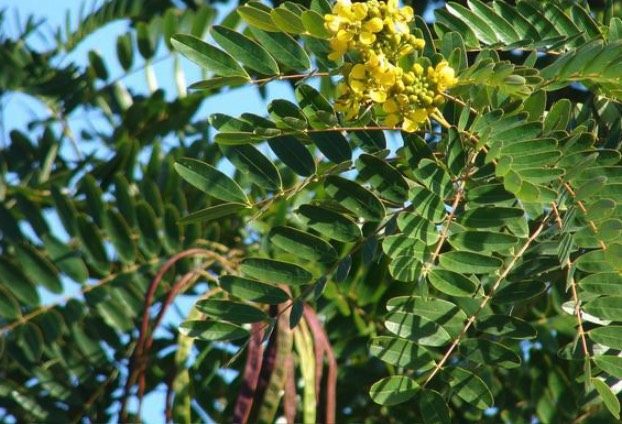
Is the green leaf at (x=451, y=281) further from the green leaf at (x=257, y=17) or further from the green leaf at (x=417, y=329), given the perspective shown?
the green leaf at (x=257, y=17)

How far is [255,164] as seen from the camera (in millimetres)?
1517

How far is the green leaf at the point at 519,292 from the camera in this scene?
1.43 m

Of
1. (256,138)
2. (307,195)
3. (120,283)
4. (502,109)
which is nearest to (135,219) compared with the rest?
(120,283)

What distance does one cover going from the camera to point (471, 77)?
1.35 metres

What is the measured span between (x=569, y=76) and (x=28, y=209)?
3.97 ft

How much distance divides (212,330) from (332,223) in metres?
0.21

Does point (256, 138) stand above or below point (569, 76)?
above

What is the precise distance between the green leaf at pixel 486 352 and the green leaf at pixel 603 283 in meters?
0.12

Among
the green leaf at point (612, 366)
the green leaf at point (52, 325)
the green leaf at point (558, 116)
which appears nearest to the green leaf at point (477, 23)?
the green leaf at point (558, 116)

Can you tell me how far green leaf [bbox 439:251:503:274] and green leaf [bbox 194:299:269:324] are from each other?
26 centimetres

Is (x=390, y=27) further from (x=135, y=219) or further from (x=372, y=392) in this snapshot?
(x=135, y=219)

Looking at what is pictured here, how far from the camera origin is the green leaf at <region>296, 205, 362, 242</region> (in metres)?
1.46

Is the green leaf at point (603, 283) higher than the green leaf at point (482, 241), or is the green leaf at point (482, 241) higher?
the green leaf at point (482, 241)

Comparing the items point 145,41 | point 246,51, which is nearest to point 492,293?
point 246,51
